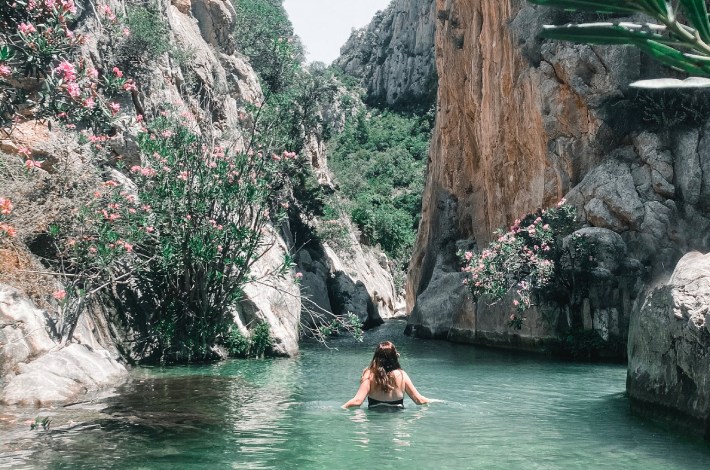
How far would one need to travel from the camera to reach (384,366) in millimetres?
9906

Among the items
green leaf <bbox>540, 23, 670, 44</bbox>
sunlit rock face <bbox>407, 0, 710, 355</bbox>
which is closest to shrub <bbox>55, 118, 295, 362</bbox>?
sunlit rock face <bbox>407, 0, 710, 355</bbox>

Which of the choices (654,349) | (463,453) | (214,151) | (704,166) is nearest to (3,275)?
(214,151)

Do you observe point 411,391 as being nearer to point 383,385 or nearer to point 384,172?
point 383,385

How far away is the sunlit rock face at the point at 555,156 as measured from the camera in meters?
19.8

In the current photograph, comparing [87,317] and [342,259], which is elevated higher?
[342,259]

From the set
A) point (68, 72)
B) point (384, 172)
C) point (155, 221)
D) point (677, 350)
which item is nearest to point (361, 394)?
point (677, 350)

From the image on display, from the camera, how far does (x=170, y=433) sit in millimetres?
8234

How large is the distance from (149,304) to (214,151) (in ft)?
12.7

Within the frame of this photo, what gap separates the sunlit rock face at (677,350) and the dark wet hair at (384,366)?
3461mm

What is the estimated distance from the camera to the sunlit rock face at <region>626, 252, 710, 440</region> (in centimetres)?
823

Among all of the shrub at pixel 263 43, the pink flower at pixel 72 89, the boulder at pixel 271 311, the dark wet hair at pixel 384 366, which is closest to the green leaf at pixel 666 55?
the pink flower at pixel 72 89

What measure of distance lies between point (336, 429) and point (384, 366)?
1.43 meters

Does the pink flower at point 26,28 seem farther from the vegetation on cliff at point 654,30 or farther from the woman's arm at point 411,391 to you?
the woman's arm at point 411,391

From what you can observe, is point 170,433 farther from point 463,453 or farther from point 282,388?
point 282,388
